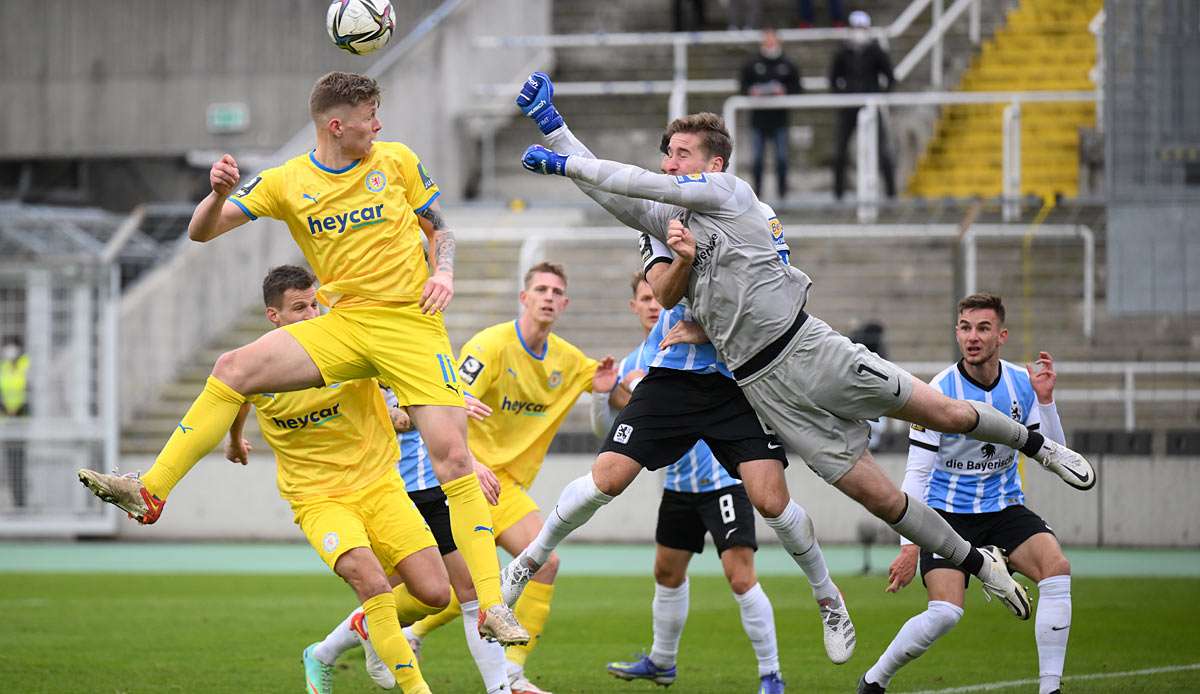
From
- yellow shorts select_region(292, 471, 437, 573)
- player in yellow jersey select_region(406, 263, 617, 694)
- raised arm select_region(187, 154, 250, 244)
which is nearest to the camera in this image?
raised arm select_region(187, 154, 250, 244)

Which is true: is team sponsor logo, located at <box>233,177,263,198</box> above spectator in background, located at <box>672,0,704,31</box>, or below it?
below

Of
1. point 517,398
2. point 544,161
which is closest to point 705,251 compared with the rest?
point 544,161

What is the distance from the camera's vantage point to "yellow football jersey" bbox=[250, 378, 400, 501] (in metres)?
7.99

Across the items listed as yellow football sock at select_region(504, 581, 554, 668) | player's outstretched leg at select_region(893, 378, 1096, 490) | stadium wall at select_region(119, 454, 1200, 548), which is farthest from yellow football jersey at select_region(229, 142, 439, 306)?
stadium wall at select_region(119, 454, 1200, 548)

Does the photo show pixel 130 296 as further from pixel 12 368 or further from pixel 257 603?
pixel 257 603

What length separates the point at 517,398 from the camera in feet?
31.6

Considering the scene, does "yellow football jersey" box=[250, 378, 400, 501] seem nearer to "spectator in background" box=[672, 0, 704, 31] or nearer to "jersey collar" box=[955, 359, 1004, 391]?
"jersey collar" box=[955, 359, 1004, 391]

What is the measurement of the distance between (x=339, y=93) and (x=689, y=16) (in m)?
19.7

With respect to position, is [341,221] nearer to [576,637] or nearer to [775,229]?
[775,229]

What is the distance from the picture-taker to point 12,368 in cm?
2017

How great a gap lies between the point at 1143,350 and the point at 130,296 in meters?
12.5

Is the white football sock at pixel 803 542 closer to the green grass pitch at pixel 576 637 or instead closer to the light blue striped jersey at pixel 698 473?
the green grass pitch at pixel 576 637

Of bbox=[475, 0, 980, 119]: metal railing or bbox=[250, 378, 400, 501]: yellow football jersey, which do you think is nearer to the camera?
bbox=[250, 378, 400, 501]: yellow football jersey

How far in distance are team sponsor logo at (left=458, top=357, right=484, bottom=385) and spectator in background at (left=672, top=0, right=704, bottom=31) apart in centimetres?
1748
